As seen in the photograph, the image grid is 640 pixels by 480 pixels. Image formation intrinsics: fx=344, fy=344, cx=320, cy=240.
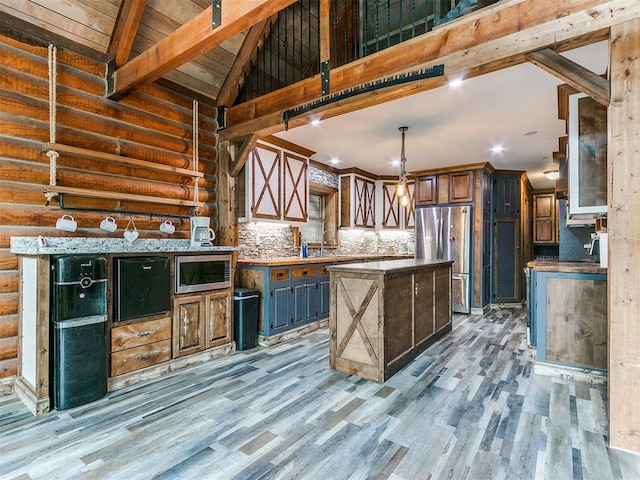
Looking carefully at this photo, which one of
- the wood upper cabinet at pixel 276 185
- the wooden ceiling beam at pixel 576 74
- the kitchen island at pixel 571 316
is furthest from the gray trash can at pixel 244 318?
the wooden ceiling beam at pixel 576 74

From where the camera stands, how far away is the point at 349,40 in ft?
15.2

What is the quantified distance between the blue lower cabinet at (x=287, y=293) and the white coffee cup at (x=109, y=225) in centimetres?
164

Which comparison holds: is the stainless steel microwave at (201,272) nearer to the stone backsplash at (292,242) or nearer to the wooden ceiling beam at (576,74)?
the stone backsplash at (292,242)

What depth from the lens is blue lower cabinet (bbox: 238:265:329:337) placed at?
14.2 ft

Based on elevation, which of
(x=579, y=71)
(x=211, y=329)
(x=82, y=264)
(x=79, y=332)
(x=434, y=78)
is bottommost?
(x=211, y=329)

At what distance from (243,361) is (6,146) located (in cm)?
287

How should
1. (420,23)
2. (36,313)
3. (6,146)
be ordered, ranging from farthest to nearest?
(420,23), (6,146), (36,313)

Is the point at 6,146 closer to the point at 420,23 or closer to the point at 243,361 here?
the point at 243,361

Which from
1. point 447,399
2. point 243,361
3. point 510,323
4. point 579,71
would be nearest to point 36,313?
point 243,361

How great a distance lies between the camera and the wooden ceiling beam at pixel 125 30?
3141mm

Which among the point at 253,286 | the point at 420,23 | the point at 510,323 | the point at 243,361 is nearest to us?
the point at 243,361

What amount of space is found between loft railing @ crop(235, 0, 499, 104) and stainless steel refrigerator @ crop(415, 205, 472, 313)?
131 inches

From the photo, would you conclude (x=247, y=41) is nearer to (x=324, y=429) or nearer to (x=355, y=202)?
(x=355, y=202)

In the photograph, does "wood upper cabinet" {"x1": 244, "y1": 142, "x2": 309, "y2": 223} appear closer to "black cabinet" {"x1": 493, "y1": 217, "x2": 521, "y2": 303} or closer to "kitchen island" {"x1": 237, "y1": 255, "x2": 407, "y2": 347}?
"kitchen island" {"x1": 237, "y1": 255, "x2": 407, "y2": 347}
